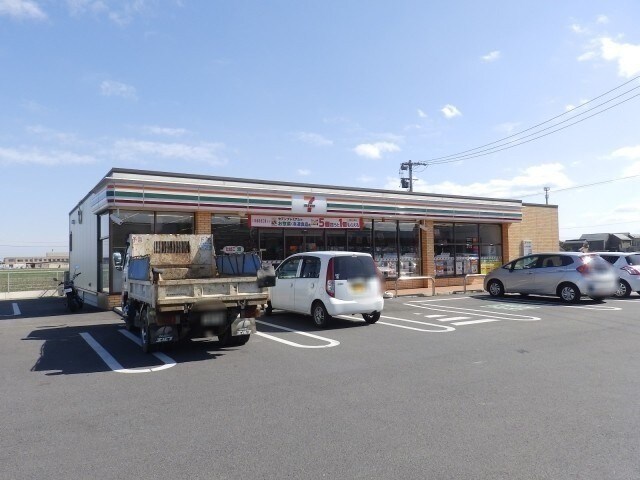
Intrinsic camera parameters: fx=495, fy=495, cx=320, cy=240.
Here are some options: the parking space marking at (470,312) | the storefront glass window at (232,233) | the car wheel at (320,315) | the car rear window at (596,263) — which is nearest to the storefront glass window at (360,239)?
the storefront glass window at (232,233)

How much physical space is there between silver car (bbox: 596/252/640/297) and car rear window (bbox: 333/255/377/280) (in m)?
11.5

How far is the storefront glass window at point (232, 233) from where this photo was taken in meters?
16.9

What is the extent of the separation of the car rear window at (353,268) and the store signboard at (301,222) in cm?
647

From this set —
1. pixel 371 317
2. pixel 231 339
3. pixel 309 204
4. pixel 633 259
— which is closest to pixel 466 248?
pixel 633 259

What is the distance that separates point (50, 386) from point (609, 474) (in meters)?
6.45

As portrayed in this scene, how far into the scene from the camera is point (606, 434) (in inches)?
181

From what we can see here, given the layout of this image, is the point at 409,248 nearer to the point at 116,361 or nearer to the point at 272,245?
the point at 272,245

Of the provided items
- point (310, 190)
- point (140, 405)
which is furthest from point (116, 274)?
point (140, 405)

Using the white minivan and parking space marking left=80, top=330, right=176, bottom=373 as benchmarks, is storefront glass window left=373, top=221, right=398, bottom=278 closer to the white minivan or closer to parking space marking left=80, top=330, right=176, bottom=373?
the white minivan

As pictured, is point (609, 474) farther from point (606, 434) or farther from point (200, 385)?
point (200, 385)

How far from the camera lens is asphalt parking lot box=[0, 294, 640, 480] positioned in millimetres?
4070

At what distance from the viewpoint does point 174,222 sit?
16406 mm

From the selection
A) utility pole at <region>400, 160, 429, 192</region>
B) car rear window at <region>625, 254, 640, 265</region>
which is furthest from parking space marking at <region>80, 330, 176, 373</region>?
utility pole at <region>400, 160, 429, 192</region>

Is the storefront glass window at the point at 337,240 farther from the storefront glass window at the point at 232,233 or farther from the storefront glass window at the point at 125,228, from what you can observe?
the storefront glass window at the point at 125,228
